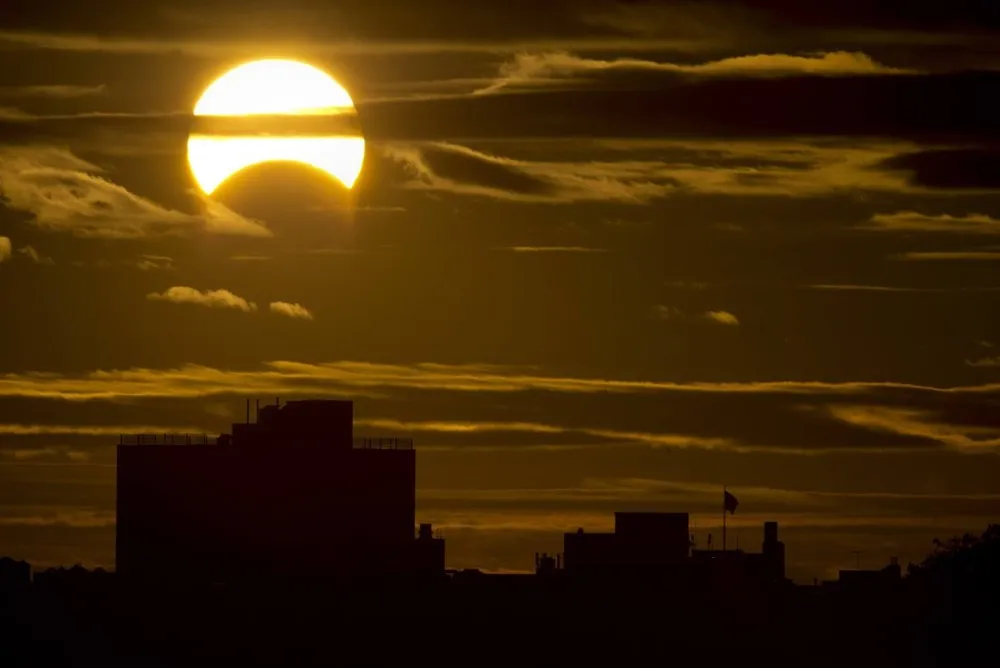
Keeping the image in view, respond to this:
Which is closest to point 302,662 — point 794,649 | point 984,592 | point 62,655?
point 62,655

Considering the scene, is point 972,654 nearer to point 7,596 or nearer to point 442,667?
point 442,667

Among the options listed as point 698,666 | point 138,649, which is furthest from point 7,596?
point 698,666

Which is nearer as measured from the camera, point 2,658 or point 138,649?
point 2,658

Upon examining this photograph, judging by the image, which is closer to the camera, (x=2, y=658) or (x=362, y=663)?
(x=2, y=658)

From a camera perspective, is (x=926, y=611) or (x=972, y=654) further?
(x=926, y=611)

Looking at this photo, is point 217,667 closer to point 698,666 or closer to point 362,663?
point 362,663

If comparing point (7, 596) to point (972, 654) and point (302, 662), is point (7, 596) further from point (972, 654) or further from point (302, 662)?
point (972, 654)

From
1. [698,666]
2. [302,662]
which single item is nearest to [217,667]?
[302,662]
